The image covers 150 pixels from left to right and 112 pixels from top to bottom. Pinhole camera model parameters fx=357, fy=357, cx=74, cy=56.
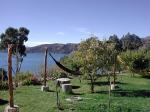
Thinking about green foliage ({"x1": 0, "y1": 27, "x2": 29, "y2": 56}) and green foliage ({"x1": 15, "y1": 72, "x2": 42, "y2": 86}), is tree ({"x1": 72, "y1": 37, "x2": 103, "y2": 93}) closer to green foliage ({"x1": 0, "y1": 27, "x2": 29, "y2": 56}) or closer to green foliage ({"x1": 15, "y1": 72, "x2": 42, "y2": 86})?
green foliage ({"x1": 15, "y1": 72, "x2": 42, "y2": 86})

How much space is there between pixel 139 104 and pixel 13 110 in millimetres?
7476

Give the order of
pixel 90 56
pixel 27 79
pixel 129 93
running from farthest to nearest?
pixel 27 79, pixel 90 56, pixel 129 93

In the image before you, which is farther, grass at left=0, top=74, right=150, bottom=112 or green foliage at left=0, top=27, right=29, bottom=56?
green foliage at left=0, top=27, right=29, bottom=56

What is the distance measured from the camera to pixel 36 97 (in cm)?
2034

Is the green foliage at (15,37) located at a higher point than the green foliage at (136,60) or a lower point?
higher

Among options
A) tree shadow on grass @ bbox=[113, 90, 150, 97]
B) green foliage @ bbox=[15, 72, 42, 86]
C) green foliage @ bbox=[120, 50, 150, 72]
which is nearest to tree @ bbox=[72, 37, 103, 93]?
tree shadow on grass @ bbox=[113, 90, 150, 97]

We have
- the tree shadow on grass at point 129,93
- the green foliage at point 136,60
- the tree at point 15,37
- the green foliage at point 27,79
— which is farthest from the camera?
the tree at point 15,37

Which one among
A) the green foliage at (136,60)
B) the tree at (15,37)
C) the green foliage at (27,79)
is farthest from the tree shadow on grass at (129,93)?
the tree at (15,37)

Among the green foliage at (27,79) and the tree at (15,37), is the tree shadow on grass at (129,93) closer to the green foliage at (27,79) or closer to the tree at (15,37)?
the green foliage at (27,79)

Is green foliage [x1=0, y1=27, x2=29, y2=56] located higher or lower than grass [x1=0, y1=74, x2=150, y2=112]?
higher

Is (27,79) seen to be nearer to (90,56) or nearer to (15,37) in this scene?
(90,56)

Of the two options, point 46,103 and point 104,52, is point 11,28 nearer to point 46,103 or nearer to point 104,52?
point 104,52

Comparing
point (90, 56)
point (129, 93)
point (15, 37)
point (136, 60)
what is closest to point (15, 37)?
point (15, 37)

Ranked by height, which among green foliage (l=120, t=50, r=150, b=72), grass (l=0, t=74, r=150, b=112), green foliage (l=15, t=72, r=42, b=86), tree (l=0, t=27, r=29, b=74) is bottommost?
grass (l=0, t=74, r=150, b=112)
